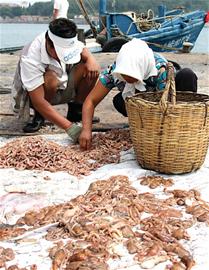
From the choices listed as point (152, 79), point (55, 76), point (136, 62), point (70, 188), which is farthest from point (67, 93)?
point (70, 188)

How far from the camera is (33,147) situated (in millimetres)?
3760

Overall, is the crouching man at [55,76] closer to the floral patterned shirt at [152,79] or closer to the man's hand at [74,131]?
the man's hand at [74,131]

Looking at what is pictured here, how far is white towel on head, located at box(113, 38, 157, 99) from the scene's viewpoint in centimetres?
Result: 353

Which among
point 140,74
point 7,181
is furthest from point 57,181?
point 140,74

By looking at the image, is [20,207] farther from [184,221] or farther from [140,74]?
[140,74]

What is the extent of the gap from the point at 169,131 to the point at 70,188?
30.7 inches

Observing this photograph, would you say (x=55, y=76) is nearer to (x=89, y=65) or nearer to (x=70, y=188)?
(x=89, y=65)

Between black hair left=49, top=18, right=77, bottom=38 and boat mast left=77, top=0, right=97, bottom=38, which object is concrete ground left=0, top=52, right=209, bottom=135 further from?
boat mast left=77, top=0, right=97, bottom=38

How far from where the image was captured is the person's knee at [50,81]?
4.35 metres

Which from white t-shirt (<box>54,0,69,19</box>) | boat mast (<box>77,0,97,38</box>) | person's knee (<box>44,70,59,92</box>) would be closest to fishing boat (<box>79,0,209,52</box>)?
boat mast (<box>77,0,97,38</box>)

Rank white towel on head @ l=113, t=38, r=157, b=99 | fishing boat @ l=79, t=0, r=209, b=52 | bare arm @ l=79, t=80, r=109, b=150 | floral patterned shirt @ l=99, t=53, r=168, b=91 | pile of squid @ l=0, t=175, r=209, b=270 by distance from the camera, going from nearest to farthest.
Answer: pile of squid @ l=0, t=175, r=209, b=270 < white towel on head @ l=113, t=38, r=157, b=99 < floral patterned shirt @ l=99, t=53, r=168, b=91 < bare arm @ l=79, t=80, r=109, b=150 < fishing boat @ l=79, t=0, r=209, b=52


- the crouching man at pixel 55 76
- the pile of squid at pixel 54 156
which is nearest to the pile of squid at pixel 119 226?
the pile of squid at pixel 54 156

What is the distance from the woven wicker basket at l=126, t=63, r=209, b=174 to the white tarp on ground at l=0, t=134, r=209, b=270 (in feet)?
0.35

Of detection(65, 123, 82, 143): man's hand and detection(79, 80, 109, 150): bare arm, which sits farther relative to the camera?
detection(65, 123, 82, 143): man's hand
